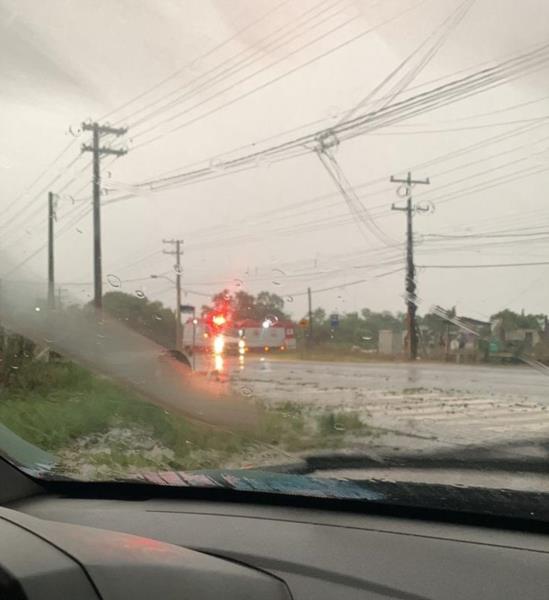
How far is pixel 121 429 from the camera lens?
5.32 metres

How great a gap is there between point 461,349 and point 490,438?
1.30 metres

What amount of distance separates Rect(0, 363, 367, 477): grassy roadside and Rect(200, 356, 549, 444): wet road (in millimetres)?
457

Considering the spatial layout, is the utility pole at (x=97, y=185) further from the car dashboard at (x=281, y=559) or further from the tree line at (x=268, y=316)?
the car dashboard at (x=281, y=559)

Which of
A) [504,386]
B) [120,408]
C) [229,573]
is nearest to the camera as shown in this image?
[229,573]

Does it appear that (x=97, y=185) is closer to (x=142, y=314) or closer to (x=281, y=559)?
(x=142, y=314)

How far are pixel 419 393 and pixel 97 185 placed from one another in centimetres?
317

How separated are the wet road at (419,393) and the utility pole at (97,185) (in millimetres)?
1290

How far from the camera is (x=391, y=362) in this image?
653cm

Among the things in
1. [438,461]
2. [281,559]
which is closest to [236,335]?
[438,461]

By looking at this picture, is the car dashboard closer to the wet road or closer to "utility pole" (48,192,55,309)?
the wet road

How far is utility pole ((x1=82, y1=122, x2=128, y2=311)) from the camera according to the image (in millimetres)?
6094

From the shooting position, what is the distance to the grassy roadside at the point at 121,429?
4.68 metres

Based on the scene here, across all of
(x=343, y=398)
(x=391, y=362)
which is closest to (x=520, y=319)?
(x=391, y=362)

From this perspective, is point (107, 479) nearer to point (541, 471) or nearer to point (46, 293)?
point (541, 471)
